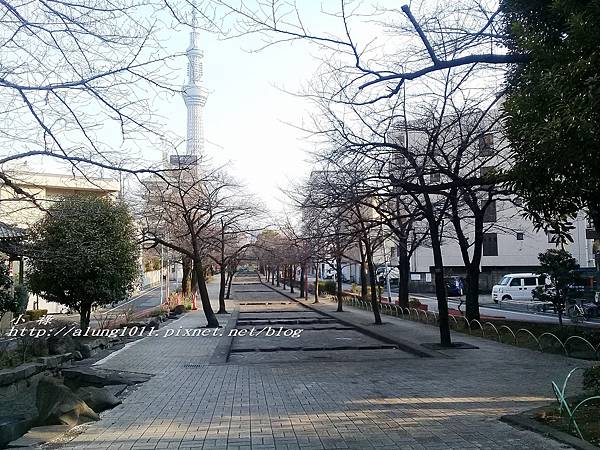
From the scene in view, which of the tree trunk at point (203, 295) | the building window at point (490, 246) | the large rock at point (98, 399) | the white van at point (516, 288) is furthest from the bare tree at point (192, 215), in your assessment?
the building window at point (490, 246)

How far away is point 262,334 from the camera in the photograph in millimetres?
21234

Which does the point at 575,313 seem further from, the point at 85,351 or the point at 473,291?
the point at 85,351

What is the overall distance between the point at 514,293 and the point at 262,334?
69.4 feet

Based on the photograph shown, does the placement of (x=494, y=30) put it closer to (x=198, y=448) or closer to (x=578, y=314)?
(x=198, y=448)

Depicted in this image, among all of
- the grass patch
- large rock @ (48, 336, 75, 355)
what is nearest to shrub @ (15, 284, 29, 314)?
large rock @ (48, 336, 75, 355)

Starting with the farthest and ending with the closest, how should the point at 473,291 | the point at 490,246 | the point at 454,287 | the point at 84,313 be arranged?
1. the point at 490,246
2. the point at 454,287
3. the point at 473,291
4. the point at 84,313

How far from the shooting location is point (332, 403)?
8586mm

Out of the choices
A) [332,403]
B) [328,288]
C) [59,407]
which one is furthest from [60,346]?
[328,288]

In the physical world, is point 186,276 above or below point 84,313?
above

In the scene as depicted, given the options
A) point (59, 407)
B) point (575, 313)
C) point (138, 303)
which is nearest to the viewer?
point (59, 407)

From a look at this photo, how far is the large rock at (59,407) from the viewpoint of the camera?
732 cm

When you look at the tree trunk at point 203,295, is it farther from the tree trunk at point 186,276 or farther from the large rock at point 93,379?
the tree trunk at point 186,276

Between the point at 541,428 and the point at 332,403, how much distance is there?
10.1 feet

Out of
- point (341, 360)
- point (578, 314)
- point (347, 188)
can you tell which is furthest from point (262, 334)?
point (578, 314)
